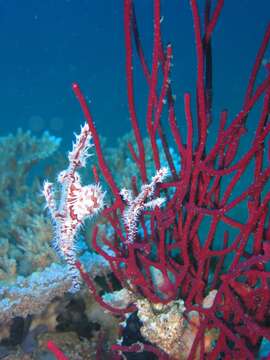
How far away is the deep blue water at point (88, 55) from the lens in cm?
4644

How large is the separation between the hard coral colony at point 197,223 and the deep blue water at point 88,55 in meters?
38.3

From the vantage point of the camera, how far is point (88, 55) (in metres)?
58.6

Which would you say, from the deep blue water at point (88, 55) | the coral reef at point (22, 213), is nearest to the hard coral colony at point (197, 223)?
the coral reef at point (22, 213)

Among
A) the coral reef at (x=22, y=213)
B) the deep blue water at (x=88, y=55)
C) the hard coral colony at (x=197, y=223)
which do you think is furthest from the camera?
the deep blue water at (x=88, y=55)

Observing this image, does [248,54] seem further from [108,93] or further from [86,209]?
[86,209]

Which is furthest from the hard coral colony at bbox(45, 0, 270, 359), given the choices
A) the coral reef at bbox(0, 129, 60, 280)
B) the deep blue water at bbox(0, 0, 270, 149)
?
the deep blue water at bbox(0, 0, 270, 149)

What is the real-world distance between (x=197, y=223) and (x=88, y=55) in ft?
195

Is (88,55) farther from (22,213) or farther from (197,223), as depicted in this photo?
(197,223)

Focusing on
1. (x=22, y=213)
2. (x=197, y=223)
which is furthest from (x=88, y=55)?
(x=197, y=223)

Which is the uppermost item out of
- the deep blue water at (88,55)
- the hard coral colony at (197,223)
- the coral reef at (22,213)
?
the deep blue water at (88,55)

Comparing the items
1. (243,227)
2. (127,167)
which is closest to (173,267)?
(243,227)

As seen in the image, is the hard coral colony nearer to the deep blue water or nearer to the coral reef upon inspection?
the coral reef

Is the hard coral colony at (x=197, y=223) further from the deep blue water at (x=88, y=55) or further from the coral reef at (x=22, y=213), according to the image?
the deep blue water at (x=88, y=55)

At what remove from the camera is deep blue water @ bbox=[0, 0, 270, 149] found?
46.4 meters
